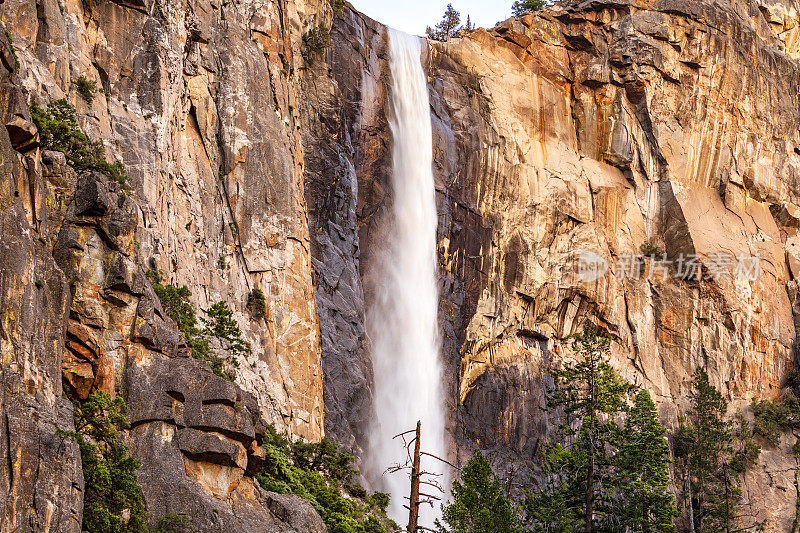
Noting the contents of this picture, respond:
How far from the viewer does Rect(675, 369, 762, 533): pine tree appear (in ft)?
143

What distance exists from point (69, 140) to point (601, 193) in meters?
35.2

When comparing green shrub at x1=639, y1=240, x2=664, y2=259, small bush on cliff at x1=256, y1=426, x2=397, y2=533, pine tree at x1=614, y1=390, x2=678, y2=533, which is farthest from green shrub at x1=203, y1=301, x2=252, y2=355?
green shrub at x1=639, y1=240, x2=664, y2=259

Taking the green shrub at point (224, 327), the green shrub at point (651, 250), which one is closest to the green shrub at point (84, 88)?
the green shrub at point (224, 327)

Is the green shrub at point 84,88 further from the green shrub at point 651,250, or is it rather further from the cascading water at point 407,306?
the green shrub at point 651,250

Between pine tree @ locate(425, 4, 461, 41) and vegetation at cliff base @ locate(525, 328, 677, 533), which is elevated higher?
pine tree @ locate(425, 4, 461, 41)

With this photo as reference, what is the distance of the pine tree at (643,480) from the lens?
84.3ft

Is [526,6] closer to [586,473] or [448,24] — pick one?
[448,24]

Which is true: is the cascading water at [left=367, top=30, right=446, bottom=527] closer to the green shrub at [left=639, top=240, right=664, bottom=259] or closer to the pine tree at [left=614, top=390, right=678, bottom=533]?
the pine tree at [left=614, top=390, right=678, bottom=533]

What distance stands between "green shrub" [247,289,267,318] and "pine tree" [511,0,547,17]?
33688 mm

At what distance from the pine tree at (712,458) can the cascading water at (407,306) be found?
13.8m

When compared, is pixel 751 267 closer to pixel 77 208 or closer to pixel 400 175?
pixel 400 175

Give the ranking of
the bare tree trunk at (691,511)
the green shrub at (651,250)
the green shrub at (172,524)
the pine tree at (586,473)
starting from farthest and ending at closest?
the green shrub at (651,250) → the bare tree trunk at (691,511) → the pine tree at (586,473) → the green shrub at (172,524)

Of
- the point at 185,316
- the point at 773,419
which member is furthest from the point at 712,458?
the point at 185,316

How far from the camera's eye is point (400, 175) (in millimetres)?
43281
